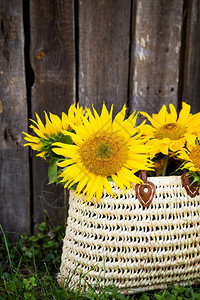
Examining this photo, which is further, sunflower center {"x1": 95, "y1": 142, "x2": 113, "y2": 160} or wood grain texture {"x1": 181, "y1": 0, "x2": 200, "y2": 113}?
wood grain texture {"x1": 181, "y1": 0, "x2": 200, "y2": 113}

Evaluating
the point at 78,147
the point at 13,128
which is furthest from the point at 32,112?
the point at 78,147

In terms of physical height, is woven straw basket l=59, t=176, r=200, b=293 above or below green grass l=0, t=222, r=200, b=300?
above

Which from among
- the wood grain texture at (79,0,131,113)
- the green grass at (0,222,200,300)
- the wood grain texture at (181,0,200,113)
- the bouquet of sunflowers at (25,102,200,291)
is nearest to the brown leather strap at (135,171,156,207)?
the bouquet of sunflowers at (25,102,200,291)

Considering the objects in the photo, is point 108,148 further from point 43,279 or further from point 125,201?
point 43,279

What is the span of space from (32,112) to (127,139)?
0.58 m

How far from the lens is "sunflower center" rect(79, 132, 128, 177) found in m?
1.03

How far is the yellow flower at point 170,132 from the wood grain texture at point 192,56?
454 millimetres

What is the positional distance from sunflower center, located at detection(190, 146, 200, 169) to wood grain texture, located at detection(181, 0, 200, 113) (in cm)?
60

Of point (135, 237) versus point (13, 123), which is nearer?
point (135, 237)

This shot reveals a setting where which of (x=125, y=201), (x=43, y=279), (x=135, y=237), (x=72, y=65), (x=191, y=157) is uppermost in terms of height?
(x=72, y=65)

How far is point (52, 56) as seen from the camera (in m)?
1.47

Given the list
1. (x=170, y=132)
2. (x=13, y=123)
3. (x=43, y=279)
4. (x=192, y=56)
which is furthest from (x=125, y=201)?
(x=192, y=56)

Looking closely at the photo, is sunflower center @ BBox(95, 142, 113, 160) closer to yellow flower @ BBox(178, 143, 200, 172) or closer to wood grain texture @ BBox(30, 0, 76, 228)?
yellow flower @ BBox(178, 143, 200, 172)

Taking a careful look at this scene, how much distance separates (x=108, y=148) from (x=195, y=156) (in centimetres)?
28
